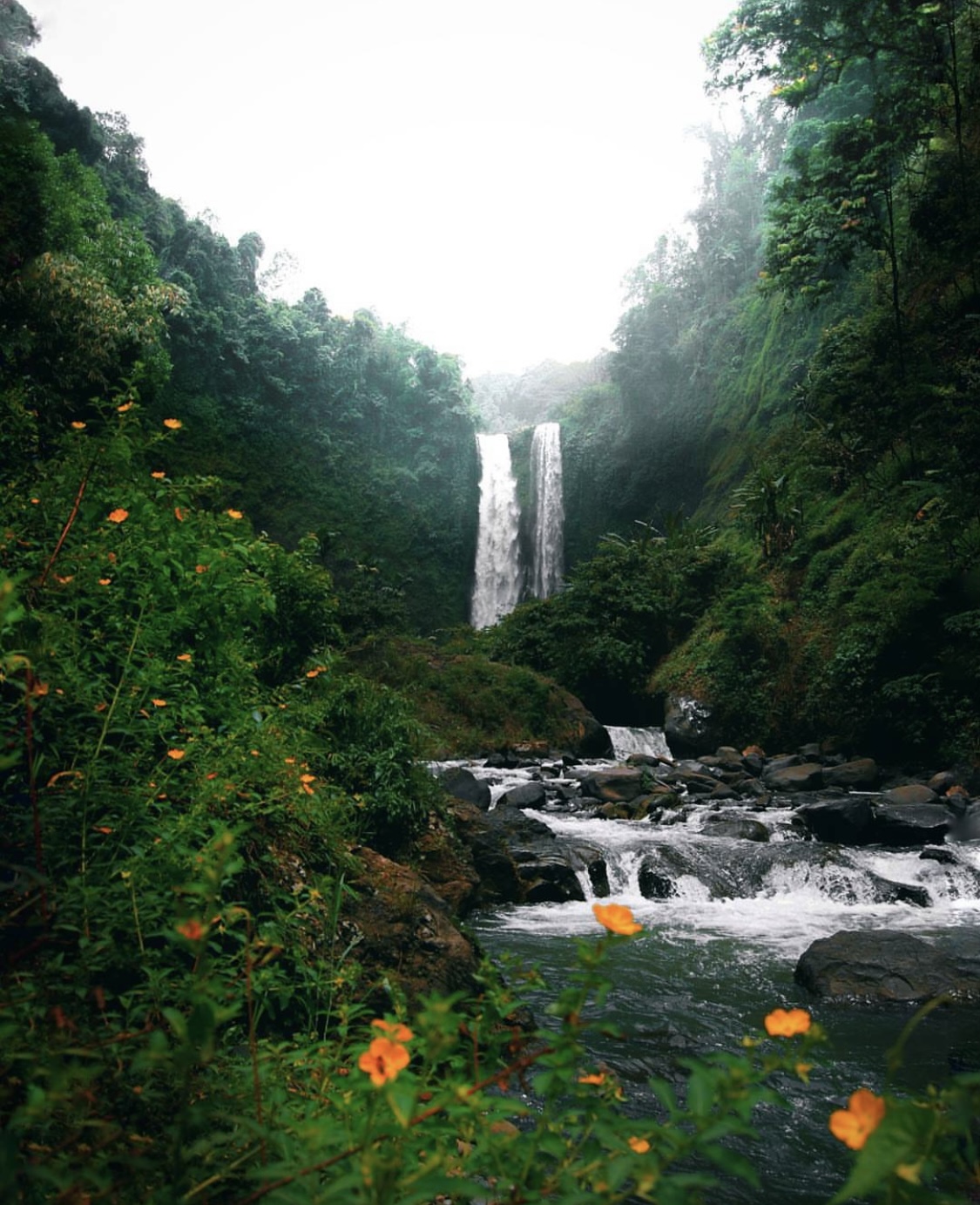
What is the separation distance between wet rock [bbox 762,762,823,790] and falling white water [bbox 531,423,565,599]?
1630 centimetres

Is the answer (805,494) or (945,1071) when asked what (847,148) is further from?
(945,1071)

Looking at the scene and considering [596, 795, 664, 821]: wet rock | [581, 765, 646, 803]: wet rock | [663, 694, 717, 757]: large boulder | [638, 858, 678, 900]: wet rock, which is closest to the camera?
[638, 858, 678, 900]: wet rock

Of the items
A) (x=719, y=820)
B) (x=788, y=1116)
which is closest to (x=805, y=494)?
(x=719, y=820)

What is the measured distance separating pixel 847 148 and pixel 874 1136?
68.9 feet

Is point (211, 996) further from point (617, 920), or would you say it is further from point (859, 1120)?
point (859, 1120)

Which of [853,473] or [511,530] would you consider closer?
[853,473]

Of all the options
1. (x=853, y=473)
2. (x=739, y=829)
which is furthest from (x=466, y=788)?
(x=853, y=473)

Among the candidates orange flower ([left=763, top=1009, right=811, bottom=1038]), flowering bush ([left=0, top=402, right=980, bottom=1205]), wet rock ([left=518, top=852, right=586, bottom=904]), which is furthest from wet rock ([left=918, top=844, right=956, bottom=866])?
orange flower ([left=763, top=1009, right=811, bottom=1038])

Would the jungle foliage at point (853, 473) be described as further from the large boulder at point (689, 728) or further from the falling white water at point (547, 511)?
the falling white water at point (547, 511)

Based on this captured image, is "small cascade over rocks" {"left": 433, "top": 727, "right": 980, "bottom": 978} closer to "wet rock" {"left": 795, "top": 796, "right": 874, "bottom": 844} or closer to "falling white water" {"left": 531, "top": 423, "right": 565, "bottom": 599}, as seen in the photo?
"wet rock" {"left": 795, "top": 796, "right": 874, "bottom": 844}

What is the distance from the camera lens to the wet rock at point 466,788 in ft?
30.7

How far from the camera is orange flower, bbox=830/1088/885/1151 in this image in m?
0.81

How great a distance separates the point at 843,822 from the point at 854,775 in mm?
3015

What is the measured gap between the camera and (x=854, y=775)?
437 inches
